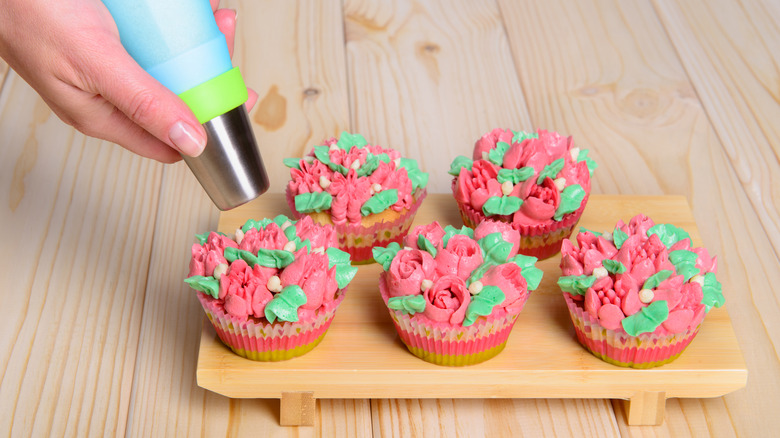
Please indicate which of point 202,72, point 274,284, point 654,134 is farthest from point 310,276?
point 654,134

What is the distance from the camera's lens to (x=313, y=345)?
46.0 inches

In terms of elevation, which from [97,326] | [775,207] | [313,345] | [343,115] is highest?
[343,115]

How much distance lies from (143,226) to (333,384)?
564 mm

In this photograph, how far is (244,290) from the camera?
1.09 meters

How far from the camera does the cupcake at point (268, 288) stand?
43.1 inches

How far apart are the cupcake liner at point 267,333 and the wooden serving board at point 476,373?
0.04 ft

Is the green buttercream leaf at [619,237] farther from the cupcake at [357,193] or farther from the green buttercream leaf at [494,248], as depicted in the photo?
the cupcake at [357,193]

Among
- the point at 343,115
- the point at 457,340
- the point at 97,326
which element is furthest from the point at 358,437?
the point at 343,115

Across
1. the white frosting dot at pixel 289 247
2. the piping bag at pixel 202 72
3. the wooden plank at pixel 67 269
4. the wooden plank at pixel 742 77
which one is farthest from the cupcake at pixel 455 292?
the wooden plank at pixel 742 77

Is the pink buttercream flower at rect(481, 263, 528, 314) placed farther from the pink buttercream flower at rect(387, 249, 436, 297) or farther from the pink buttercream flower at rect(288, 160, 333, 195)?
the pink buttercream flower at rect(288, 160, 333, 195)

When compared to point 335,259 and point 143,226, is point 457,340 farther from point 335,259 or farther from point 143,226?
point 143,226

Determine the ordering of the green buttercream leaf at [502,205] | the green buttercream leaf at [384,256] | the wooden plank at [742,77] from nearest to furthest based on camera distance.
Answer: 1. the green buttercream leaf at [384,256]
2. the green buttercream leaf at [502,205]
3. the wooden plank at [742,77]

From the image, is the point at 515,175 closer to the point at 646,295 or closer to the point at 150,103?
the point at 646,295

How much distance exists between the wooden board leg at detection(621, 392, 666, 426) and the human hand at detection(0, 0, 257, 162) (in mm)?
632
